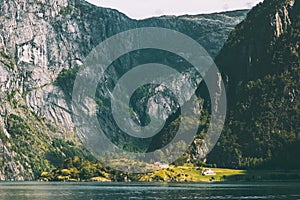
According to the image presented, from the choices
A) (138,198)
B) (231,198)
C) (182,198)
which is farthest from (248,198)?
(138,198)

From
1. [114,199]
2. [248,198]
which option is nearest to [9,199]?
[114,199]

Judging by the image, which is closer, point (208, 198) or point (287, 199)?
point (287, 199)

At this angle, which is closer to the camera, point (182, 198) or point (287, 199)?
point (287, 199)


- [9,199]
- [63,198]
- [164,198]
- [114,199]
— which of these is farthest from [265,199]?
[9,199]

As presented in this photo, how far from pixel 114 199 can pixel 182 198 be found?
19.2m

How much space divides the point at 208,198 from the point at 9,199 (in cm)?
5572

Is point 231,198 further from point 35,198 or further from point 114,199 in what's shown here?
point 35,198

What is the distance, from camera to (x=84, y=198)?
181250 millimetres

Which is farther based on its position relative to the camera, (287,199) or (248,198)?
(248,198)

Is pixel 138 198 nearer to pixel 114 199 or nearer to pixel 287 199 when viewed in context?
pixel 114 199

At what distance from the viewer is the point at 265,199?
6560 inches

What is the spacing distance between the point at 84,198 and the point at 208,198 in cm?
3562

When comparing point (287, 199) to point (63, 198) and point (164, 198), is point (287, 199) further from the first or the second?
point (63, 198)

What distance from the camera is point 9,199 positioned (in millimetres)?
175625
